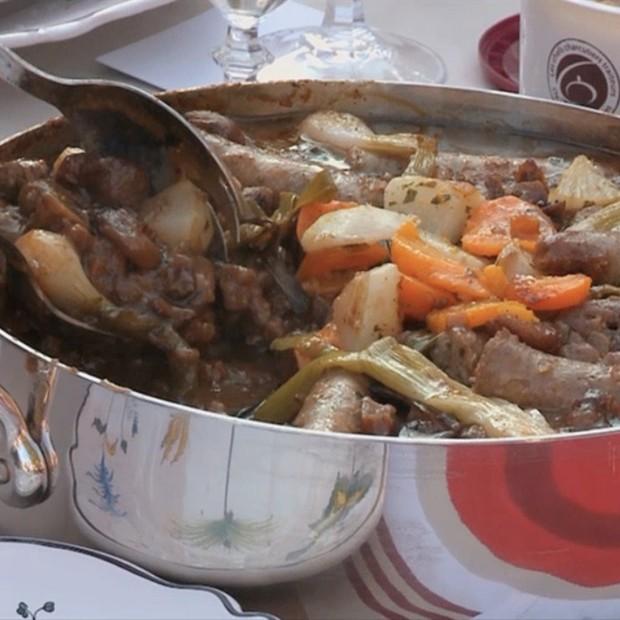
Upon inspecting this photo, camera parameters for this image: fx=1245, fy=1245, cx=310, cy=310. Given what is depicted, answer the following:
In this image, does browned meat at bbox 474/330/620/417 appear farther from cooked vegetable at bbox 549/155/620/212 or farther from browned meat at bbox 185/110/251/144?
browned meat at bbox 185/110/251/144

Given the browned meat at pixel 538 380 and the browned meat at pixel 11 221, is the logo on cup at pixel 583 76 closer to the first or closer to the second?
the browned meat at pixel 538 380

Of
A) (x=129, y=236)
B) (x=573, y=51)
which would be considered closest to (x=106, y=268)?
(x=129, y=236)

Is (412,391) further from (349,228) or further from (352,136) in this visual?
(352,136)

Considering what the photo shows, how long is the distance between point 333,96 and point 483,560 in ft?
2.20

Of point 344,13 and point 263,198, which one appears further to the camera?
point 344,13

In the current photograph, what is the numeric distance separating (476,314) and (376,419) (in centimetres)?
16

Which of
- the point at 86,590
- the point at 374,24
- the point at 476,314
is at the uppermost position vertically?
the point at 476,314

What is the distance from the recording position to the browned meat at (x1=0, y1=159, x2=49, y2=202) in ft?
3.53

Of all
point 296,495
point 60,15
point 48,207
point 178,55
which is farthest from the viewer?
point 178,55

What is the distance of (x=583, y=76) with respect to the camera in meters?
1.47

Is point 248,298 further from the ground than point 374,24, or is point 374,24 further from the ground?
point 248,298

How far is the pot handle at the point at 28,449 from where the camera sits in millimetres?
863

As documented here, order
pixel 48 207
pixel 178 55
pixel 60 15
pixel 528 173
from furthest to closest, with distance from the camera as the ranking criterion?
pixel 178 55
pixel 60 15
pixel 528 173
pixel 48 207

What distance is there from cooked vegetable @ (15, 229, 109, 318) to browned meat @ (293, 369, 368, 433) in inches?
7.9
